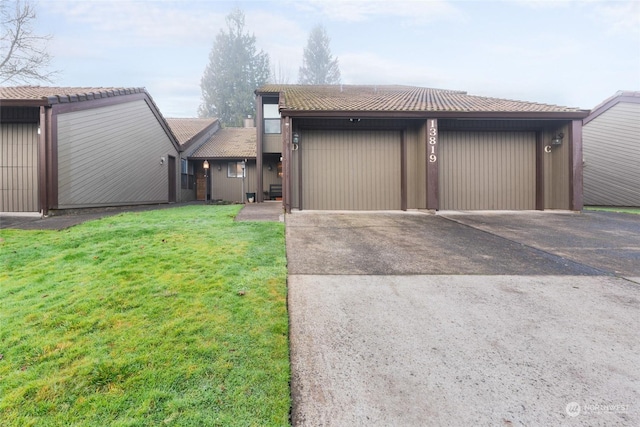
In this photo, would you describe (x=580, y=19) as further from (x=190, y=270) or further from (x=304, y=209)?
(x=190, y=270)

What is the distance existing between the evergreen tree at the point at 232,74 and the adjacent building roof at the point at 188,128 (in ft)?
40.4

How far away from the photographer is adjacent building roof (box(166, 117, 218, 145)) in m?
15.8

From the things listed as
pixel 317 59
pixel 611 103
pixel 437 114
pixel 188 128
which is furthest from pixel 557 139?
pixel 317 59

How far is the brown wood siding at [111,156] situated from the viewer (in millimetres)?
7938

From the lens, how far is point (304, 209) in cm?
902

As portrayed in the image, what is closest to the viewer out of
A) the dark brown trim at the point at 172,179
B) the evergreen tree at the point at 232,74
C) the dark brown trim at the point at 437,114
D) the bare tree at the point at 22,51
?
the dark brown trim at the point at 437,114

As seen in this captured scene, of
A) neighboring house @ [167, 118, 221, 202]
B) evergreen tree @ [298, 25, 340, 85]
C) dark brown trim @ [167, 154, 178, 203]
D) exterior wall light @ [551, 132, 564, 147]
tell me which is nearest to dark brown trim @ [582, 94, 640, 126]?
exterior wall light @ [551, 132, 564, 147]

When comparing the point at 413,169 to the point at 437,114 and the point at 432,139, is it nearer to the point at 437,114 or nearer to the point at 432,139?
the point at 432,139

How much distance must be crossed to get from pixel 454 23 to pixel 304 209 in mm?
11698

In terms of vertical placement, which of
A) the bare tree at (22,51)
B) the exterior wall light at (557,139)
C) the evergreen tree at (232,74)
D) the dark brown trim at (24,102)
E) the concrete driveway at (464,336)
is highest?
the evergreen tree at (232,74)

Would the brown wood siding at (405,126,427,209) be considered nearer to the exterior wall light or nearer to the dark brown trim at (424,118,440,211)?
the dark brown trim at (424,118,440,211)

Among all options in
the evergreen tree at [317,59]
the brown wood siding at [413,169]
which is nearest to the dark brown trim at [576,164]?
the brown wood siding at [413,169]

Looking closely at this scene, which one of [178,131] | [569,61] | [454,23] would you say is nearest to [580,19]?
[454,23]

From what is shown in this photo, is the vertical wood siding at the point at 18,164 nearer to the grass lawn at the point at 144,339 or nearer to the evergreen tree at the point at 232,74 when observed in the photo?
the grass lawn at the point at 144,339
